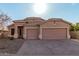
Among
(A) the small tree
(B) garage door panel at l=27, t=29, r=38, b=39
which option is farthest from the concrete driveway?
(A) the small tree

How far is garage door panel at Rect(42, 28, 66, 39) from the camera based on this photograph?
11.1m

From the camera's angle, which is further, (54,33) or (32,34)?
(32,34)

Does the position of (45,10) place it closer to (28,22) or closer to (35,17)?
(35,17)

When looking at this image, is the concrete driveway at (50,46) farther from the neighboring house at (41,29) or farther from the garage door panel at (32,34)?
the garage door panel at (32,34)

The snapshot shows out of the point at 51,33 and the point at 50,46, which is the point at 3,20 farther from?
the point at 51,33

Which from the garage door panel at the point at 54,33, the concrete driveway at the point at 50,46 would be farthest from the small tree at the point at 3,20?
the garage door panel at the point at 54,33

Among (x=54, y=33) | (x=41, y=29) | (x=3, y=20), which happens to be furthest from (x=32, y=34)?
(x=3, y=20)

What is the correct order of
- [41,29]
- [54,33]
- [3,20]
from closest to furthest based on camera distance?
1. [3,20]
2. [54,33]
3. [41,29]

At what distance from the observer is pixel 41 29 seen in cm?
1244

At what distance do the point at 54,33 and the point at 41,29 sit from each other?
4.19 feet

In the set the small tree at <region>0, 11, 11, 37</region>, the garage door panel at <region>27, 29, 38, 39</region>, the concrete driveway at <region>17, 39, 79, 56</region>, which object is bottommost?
the concrete driveway at <region>17, 39, 79, 56</region>

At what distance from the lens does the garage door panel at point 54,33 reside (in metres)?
11.1

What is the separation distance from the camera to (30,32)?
1291 centimetres

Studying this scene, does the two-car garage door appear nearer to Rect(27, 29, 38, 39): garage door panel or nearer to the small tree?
Rect(27, 29, 38, 39): garage door panel
